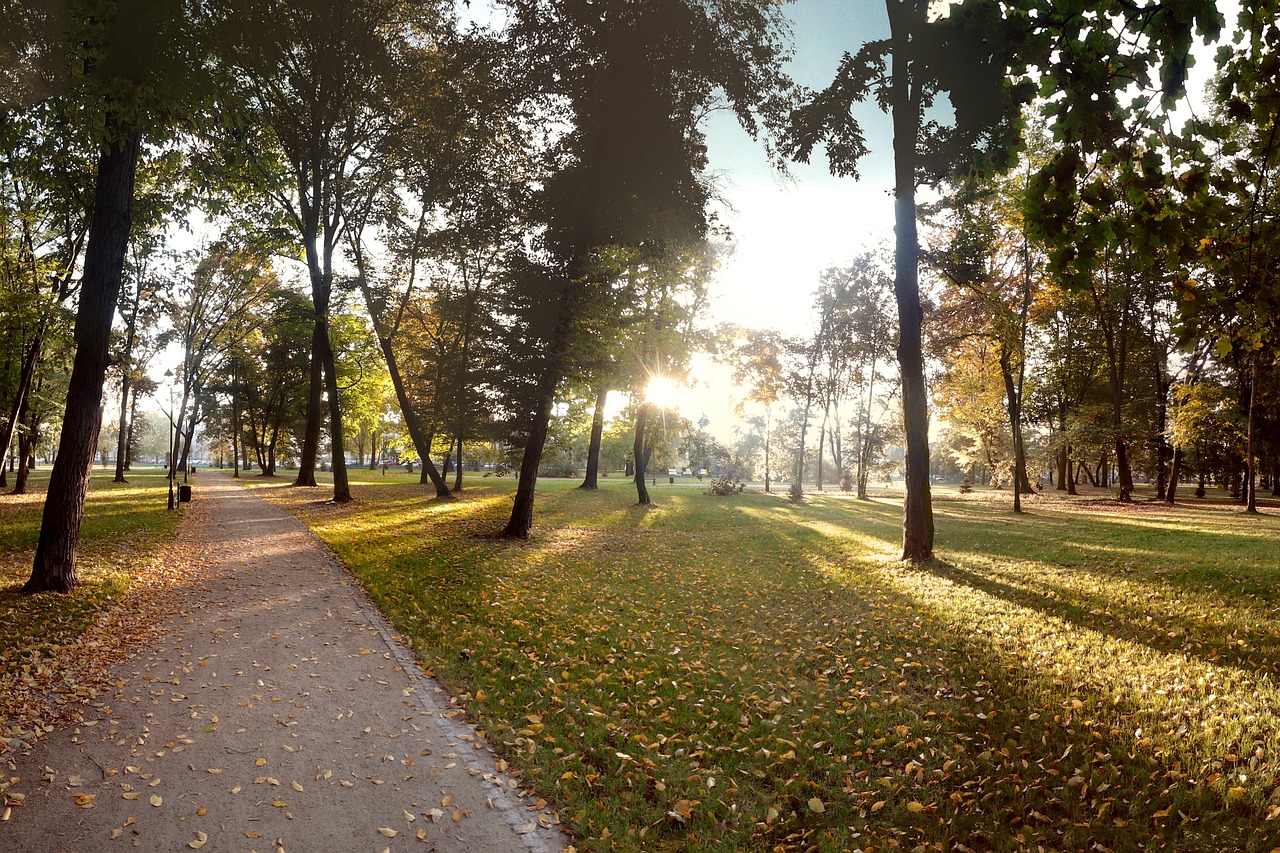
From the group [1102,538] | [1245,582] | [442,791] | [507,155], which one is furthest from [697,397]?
[442,791]

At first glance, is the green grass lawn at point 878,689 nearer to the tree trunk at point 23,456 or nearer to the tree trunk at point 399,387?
the tree trunk at point 399,387

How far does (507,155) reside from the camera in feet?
54.0

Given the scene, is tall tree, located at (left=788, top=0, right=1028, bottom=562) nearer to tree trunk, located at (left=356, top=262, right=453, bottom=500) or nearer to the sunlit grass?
the sunlit grass

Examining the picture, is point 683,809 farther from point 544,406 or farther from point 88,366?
point 544,406

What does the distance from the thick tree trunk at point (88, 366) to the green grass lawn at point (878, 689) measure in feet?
13.1

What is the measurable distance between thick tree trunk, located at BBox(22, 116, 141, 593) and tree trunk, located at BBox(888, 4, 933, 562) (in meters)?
12.1

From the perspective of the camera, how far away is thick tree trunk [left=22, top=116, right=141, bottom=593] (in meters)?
7.79

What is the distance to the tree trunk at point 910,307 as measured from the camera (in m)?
10.9

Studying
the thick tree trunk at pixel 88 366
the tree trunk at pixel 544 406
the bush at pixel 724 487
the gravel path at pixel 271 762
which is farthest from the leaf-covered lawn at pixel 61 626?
the bush at pixel 724 487

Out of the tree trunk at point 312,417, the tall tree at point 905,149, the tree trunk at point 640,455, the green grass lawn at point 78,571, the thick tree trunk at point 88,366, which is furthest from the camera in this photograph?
the tree trunk at point 312,417

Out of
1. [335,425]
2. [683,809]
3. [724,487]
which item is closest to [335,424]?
[335,425]

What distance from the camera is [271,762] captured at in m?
4.41

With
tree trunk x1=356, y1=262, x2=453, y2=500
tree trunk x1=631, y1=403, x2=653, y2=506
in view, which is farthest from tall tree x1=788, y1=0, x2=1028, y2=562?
tree trunk x1=356, y1=262, x2=453, y2=500

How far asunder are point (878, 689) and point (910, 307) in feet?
25.0
